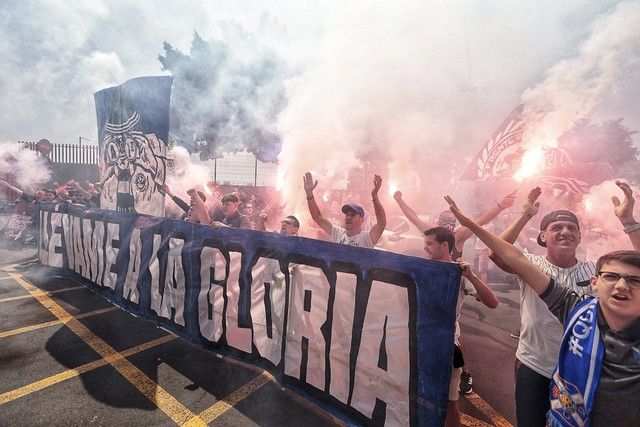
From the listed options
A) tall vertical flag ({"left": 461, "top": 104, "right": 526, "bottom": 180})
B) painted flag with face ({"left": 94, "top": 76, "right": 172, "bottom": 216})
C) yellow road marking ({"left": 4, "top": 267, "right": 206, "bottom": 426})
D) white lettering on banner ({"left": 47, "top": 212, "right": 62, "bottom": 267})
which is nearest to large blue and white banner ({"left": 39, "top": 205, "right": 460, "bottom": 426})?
yellow road marking ({"left": 4, "top": 267, "right": 206, "bottom": 426})

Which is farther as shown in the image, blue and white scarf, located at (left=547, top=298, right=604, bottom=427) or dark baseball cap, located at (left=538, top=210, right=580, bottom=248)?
dark baseball cap, located at (left=538, top=210, right=580, bottom=248)

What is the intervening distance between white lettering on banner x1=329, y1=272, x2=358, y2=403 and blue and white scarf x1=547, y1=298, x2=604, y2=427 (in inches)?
57.4

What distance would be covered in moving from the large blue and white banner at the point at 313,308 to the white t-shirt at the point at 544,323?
575mm

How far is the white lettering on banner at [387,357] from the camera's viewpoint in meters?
2.43

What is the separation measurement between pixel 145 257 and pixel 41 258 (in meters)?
4.84

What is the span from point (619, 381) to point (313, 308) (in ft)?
7.09

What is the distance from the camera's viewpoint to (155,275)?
180 inches

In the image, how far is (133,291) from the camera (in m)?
4.93

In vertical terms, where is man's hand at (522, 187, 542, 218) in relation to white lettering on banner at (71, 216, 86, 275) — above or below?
above

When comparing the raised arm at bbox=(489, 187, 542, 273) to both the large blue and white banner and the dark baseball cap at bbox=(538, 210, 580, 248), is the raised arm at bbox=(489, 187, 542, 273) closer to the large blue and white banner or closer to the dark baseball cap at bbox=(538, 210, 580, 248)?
the dark baseball cap at bbox=(538, 210, 580, 248)

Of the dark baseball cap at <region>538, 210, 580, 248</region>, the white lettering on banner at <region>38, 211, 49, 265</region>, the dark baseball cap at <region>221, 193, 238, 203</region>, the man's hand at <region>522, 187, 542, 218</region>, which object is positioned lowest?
the white lettering on banner at <region>38, 211, 49, 265</region>

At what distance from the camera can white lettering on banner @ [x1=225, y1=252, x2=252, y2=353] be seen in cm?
358

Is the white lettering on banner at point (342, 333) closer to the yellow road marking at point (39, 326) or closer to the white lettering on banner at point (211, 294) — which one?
the white lettering on banner at point (211, 294)

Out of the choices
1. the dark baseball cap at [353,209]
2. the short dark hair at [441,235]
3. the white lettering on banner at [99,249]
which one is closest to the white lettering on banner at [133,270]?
the white lettering on banner at [99,249]
